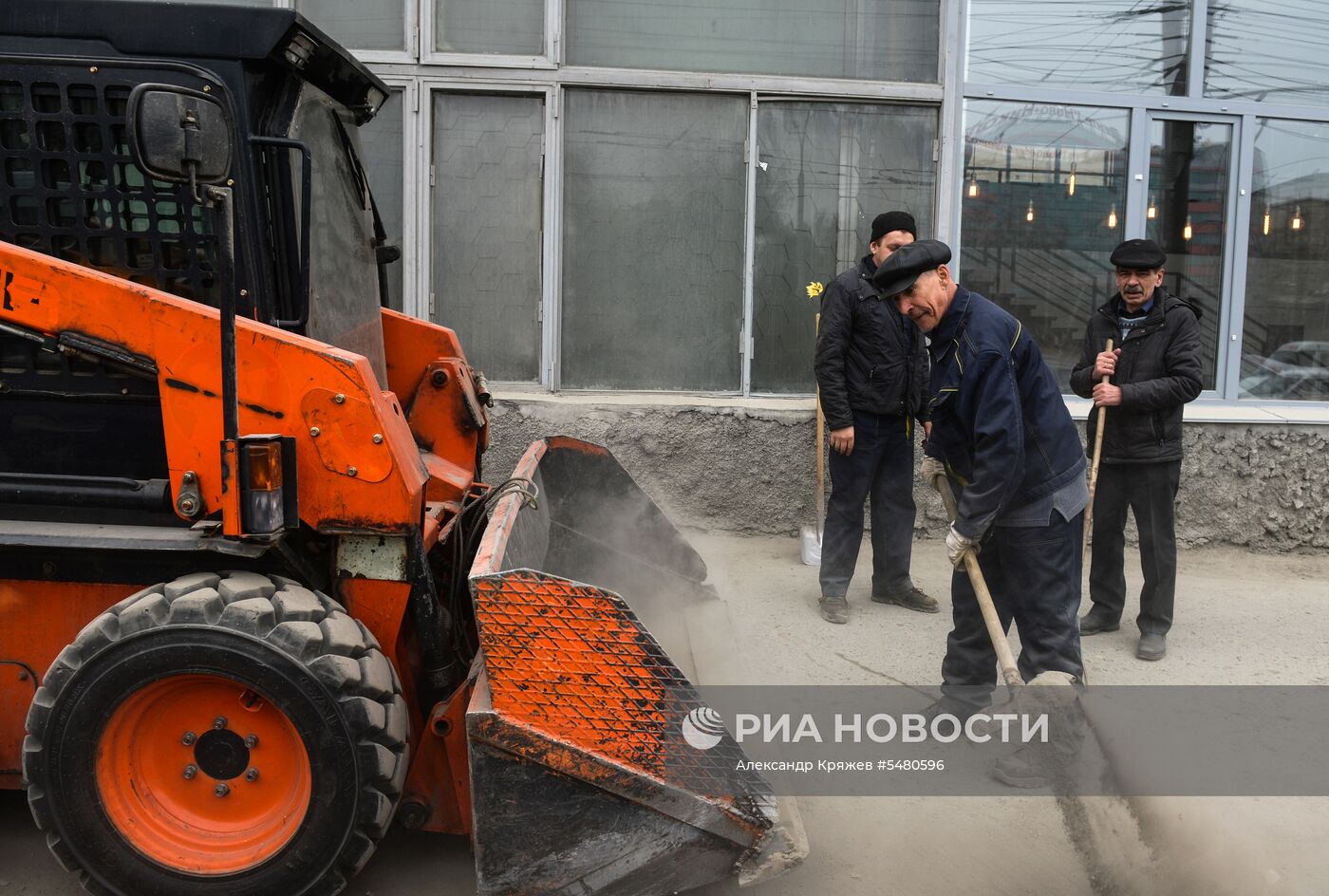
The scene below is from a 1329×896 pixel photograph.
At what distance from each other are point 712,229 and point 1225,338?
11.7 feet

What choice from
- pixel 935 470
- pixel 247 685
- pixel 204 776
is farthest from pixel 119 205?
pixel 935 470

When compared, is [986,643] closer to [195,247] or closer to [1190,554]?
[195,247]

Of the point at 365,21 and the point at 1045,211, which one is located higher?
the point at 365,21

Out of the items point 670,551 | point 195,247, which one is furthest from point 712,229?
point 195,247

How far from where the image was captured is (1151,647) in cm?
525

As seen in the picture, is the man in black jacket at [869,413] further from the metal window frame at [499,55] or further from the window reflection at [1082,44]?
the metal window frame at [499,55]

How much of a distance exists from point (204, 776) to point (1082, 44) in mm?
6801

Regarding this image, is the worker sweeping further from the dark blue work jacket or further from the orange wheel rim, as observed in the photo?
the orange wheel rim

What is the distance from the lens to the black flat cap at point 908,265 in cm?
377

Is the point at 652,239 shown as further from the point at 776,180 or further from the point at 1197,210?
the point at 1197,210

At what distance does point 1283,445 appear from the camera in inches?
281

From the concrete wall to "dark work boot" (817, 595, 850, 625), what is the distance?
1334 millimetres

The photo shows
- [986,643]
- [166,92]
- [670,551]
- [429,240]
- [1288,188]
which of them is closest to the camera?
[166,92]

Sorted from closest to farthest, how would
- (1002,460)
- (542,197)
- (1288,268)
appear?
(1002,460)
(542,197)
(1288,268)
